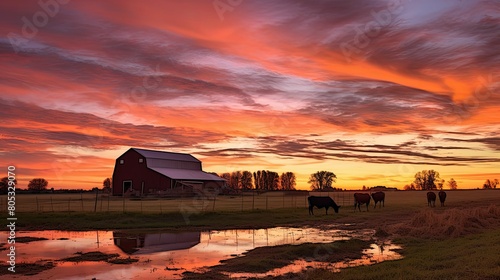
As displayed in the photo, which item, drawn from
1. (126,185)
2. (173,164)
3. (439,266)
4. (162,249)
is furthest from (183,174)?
(439,266)

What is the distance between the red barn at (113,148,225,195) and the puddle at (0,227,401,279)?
4168cm

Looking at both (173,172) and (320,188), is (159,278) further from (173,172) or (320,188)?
(320,188)

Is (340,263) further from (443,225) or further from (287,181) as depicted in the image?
(287,181)

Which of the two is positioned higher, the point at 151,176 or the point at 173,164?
the point at 173,164

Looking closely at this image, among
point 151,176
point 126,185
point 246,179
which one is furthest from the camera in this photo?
point 246,179

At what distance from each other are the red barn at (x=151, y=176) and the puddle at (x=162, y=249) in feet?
137

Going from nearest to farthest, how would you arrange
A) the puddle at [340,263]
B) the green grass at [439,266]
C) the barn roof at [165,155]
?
the green grass at [439,266], the puddle at [340,263], the barn roof at [165,155]

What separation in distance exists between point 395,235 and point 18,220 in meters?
27.4

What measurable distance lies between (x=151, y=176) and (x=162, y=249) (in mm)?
52450

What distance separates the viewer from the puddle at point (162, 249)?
54.4ft

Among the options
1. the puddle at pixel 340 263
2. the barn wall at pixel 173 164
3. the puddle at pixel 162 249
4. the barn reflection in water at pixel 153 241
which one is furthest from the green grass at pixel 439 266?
the barn wall at pixel 173 164

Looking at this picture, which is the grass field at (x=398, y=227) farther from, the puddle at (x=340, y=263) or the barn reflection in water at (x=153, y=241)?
the barn reflection in water at (x=153, y=241)

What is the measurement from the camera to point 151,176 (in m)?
72.9

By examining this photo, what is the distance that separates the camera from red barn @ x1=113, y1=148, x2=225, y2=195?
71812mm
